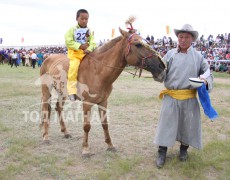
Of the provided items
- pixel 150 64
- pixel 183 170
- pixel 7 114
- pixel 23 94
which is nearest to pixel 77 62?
pixel 150 64

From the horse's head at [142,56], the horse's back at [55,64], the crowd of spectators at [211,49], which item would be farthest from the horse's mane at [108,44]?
the crowd of spectators at [211,49]

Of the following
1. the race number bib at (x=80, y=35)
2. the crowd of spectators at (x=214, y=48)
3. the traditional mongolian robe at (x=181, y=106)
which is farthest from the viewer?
the crowd of spectators at (x=214, y=48)

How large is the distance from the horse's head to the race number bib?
0.99m

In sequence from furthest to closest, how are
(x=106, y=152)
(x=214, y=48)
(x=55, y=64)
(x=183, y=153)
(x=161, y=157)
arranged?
(x=214, y=48) → (x=55, y=64) → (x=106, y=152) → (x=183, y=153) → (x=161, y=157)

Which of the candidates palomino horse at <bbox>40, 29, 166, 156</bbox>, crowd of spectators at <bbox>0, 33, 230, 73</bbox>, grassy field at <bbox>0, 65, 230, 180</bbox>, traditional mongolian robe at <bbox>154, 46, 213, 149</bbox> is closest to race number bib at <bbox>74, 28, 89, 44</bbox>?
palomino horse at <bbox>40, 29, 166, 156</bbox>

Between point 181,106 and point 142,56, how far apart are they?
972 millimetres

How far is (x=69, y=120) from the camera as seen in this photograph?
22.9 ft

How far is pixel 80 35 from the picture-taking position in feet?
16.3

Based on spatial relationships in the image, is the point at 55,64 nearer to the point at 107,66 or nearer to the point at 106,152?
the point at 107,66

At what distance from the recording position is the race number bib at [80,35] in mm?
4953

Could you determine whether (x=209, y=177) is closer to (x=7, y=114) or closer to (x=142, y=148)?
(x=142, y=148)

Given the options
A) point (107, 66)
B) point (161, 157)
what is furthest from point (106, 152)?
point (107, 66)

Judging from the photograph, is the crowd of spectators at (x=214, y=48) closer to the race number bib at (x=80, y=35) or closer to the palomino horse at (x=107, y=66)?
the race number bib at (x=80, y=35)

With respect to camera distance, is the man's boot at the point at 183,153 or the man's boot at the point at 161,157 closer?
the man's boot at the point at 161,157
